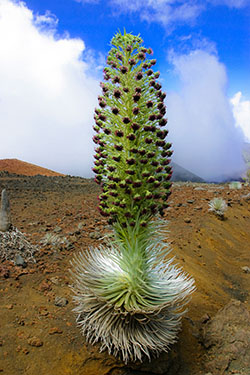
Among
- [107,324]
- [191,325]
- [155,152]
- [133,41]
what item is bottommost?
[191,325]

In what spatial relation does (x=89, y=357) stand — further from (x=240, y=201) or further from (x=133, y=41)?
(x=240, y=201)

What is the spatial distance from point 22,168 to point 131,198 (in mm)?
22197

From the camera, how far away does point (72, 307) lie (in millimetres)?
4109

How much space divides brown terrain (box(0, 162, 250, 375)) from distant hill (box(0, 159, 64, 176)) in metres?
15.0

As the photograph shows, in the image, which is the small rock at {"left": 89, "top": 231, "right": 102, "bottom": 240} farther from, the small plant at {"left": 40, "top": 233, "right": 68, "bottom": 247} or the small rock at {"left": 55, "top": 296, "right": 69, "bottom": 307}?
the small rock at {"left": 55, "top": 296, "right": 69, "bottom": 307}

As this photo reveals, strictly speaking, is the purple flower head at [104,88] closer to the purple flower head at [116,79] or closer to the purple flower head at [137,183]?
the purple flower head at [116,79]

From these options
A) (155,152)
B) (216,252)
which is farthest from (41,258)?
(216,252)

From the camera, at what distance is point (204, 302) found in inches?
193

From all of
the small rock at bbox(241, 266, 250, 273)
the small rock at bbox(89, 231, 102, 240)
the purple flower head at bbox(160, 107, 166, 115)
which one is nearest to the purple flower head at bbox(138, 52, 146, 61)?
the purple flower head at bbox(160, 107, 166, 115)

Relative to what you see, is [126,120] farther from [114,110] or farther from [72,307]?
[72,307]

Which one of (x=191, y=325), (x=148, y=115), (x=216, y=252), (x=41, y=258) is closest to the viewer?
(x=148, y=115)

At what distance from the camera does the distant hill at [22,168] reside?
914 inches

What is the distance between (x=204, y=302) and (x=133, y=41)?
3862 millimetres

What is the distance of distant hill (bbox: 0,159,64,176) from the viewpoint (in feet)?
76.1
